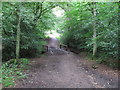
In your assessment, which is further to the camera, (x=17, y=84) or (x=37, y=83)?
(x=37, y=83)

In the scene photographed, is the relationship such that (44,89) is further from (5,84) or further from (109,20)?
(109,20)

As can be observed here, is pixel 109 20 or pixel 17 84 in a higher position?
pixel 109 20

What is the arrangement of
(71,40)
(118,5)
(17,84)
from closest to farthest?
(17,84) → (118,5) → (71,40)

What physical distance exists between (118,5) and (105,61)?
319cm

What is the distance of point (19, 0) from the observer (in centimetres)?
461

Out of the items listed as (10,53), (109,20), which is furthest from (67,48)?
(109,20)

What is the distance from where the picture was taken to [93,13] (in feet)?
22.2

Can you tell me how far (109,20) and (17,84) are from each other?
4681 millimetres

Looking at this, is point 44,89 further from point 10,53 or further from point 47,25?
point 47,25

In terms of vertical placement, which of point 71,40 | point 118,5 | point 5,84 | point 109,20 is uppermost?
point 118,5

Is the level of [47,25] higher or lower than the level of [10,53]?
higher

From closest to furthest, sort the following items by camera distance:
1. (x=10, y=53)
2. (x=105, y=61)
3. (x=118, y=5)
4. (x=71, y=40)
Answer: (x=118, y=5), (x=105, y=61), (x=10, y=53), (x=71, y=40)

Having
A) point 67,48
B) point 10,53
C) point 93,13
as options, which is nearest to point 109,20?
point 93,13

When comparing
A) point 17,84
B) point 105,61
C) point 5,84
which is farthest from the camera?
point 105,61
